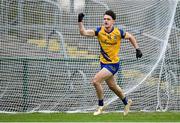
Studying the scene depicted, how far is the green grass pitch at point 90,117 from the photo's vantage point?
12039 mm

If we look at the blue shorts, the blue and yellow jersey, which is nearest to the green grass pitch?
the blue shorts

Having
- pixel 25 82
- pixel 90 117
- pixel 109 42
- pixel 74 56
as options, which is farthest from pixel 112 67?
pixel 25 82

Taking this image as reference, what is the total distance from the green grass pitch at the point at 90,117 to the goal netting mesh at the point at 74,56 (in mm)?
675

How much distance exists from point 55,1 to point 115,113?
9.44ft

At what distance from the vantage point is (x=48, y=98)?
14203 mm

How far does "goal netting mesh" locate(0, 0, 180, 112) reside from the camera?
45.8ft

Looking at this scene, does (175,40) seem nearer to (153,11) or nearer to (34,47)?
(153,11)

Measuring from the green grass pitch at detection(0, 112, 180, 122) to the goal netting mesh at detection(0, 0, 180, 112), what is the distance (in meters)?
0.67

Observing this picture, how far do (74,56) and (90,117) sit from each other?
2064mm

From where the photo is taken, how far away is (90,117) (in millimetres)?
12656

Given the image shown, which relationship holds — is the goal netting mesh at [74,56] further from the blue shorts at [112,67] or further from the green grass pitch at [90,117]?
the blue shorts at [112,67]

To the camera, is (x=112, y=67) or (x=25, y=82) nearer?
(x=112, y=67)

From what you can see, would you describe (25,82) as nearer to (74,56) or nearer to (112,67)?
(74,56)

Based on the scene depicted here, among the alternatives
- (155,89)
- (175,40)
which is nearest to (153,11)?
(175,40)
